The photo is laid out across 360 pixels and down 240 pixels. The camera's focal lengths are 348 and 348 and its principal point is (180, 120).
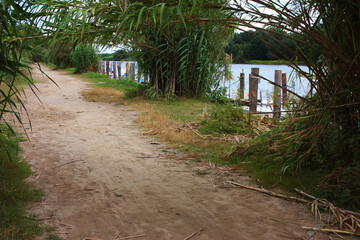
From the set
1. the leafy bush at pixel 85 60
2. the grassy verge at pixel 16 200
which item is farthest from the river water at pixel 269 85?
the leafy bush at pixel 85 60

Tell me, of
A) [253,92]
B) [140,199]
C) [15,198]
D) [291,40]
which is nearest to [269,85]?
[253,92]

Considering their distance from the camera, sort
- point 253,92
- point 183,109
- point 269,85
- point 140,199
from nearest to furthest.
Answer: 1. point 140,199
2. point 183,109
3. point 253,92
4. point 269,85

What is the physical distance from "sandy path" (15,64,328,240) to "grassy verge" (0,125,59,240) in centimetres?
12

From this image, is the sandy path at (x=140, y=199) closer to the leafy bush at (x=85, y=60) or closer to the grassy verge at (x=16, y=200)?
the grassy verge at (x=16, y=200)

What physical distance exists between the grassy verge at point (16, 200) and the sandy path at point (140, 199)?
124mm

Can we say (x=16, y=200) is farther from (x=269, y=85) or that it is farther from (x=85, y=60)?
(x=269, y=85)

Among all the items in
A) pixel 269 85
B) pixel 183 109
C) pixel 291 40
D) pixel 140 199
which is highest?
pixel 291 40

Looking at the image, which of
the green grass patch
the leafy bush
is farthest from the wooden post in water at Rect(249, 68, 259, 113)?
the leafy bush

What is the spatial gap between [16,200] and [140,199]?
1180 mm

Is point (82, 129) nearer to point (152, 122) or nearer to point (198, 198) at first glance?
point (152, 122)

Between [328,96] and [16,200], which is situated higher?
[328,96]

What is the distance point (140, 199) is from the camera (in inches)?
141

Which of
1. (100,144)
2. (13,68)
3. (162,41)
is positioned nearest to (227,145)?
(100,144)

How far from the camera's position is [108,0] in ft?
11.8
